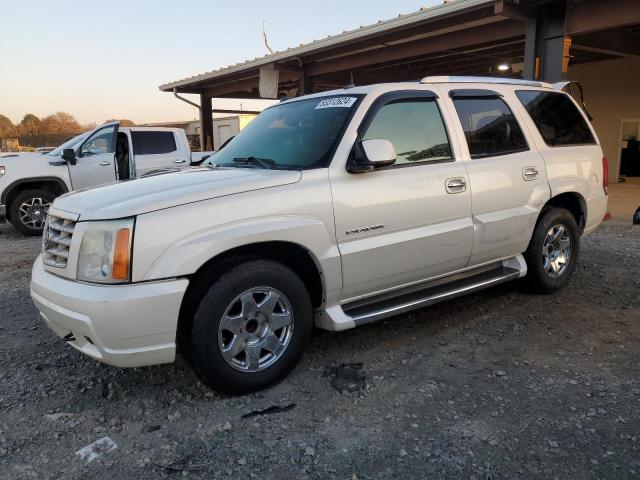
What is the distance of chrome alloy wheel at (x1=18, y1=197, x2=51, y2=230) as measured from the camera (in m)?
8.90

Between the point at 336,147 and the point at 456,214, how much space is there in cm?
109

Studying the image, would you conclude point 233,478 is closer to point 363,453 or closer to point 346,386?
point 363,453

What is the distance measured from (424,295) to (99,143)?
7.62 meters

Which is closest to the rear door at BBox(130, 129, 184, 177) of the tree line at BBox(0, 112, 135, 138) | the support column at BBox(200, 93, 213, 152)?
the support column at BBox(200, 93, 213, 152)

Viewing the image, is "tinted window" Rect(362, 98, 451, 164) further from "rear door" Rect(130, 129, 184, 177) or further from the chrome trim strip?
"rear door" Rect(130, 129, 184, 177)

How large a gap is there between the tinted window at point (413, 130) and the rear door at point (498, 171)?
0.70 feet

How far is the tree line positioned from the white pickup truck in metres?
47.4

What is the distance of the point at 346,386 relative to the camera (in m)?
3.32

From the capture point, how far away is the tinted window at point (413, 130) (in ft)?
12.2

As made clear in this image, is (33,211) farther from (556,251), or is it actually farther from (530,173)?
(556,251)

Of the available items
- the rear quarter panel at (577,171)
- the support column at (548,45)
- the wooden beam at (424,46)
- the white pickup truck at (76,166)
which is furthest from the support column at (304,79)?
the rear quarter panel at (577,171)

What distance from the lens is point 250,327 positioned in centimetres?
316

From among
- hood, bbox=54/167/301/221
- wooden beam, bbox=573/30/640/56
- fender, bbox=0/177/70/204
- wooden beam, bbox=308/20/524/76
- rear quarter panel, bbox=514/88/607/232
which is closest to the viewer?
hood, bbox=54/167/301/221

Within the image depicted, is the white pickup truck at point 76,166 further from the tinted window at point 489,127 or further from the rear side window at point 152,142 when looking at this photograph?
the tinted window at point 489,127
